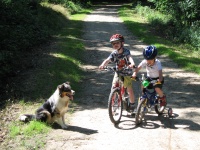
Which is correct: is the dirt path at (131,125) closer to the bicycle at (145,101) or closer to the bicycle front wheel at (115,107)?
the bicycle front wheel at (115,107)

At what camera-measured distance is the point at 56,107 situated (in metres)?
6.39

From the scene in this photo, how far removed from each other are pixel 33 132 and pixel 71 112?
5.27ft

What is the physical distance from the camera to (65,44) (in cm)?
1578

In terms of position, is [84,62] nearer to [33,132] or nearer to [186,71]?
[186,71]

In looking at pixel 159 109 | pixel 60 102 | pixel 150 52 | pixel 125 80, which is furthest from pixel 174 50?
pixel 60 102

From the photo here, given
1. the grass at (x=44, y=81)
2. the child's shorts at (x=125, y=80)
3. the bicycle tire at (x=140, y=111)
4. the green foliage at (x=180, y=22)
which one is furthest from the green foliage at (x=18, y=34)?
the green foliage at (x=180, y=22)

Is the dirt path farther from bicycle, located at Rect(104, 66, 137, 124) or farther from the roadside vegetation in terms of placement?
the roadside vegetation

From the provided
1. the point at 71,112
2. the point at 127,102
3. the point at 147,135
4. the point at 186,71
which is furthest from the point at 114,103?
the point at 186,71

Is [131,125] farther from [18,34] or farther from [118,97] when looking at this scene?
[18,34]

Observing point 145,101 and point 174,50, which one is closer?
point 145,101

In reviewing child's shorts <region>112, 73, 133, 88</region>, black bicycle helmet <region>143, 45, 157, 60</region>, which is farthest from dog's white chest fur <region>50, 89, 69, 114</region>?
black bicycle helmet <region>143, 45, 157, 60</region>

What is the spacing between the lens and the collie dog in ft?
20.6

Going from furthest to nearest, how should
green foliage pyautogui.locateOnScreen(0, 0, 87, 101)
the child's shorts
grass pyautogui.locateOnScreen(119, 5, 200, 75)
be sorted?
1. grass pyautogui.locateOnScreen(119, 5, 200, 75)
2. green foliage pyautogui.locateOnScreen(0, 0, 87, 101)
3. the child's shorts

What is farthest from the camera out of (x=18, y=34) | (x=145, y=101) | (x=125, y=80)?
(x=18, y=34)
